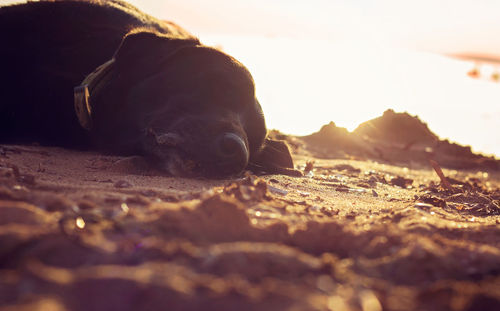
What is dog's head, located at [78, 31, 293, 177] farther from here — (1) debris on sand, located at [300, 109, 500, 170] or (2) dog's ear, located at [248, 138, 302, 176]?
(1) debris on sand, located at [300, 109, 500, 170]

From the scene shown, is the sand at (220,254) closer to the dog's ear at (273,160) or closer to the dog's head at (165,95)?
the dog's head at (165,95)

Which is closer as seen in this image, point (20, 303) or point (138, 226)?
point (20, 303)

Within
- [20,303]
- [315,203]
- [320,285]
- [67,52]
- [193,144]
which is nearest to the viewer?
[20,303]

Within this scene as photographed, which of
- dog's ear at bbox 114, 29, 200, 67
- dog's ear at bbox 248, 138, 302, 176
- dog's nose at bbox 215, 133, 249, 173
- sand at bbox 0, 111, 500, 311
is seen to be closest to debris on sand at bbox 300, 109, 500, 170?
dog's ear at bbox 248, 138, 302, 176

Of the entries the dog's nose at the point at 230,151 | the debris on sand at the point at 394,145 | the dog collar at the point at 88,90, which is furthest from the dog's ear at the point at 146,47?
the debris on sand at the point at 394,145

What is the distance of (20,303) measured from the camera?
3.07ft

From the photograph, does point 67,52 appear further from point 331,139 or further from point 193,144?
point 331,139

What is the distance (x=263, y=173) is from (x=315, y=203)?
1.28 metres

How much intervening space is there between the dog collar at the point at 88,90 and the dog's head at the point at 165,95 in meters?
0.04

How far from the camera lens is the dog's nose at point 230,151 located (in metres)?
3.35

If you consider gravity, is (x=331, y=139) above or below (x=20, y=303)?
below

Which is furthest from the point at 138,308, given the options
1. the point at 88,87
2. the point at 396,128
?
the point at 396,128

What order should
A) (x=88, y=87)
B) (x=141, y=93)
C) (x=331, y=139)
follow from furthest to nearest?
(x=331, y=139) < (x=141, y=93) < (x=88, y=87)

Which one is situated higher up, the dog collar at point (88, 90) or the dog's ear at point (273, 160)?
the dog collar at point (88, 90)
